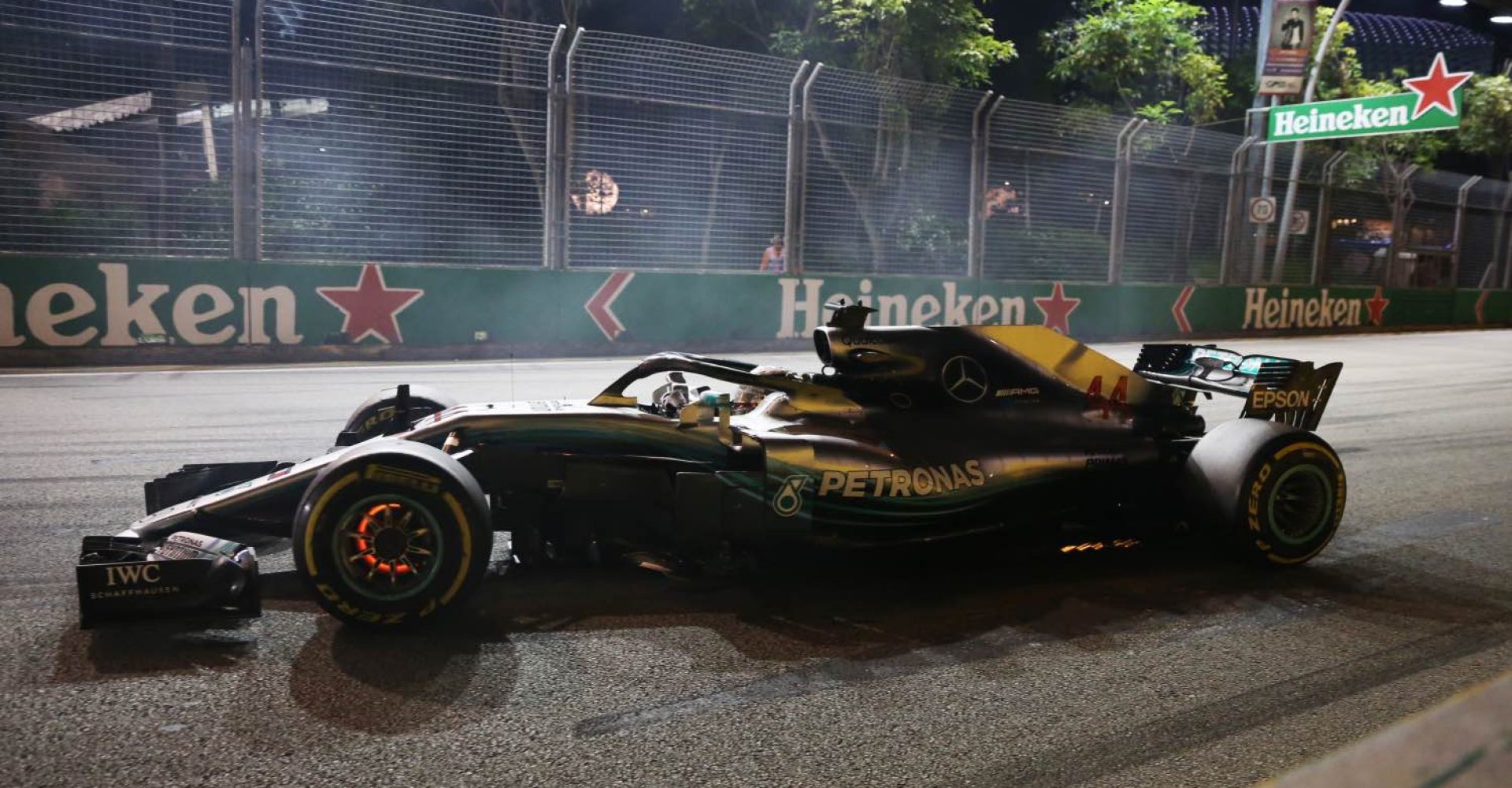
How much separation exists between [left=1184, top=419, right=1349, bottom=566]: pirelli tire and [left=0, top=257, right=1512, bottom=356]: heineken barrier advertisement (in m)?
10.9

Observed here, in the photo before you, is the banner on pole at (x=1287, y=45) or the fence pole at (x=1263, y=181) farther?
the fence pole at (x=1263, y=181)

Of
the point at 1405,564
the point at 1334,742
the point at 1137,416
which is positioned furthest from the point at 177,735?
the point at 1405,564

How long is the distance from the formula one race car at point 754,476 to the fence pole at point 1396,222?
87.9 ft

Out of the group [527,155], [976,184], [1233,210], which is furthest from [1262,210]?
[527,155]

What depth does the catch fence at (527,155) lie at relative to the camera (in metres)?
12.9

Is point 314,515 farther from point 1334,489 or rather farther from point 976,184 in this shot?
point 976,184

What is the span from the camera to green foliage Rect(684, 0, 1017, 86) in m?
22.4

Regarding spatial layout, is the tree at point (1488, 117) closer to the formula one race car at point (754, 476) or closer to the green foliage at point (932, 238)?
the green foliage at point (932, 238)

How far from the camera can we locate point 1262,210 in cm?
2386

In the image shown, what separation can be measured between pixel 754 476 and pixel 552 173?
12.1 meters

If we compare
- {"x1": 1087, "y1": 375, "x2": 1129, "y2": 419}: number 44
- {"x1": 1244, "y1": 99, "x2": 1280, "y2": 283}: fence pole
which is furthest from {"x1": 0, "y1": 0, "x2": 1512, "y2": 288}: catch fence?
{"x1": 1087, "y1": 375, "x2": 1129, "y2": 419}: number 44

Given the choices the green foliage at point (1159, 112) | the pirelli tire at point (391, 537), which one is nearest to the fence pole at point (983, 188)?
the green foliage at point (1159, 112)

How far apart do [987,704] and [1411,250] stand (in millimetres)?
31877

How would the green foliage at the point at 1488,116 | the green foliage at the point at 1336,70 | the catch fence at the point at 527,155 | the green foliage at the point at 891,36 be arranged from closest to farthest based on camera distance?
the catch fence at the point at 527,155
the green foliage at the point at 891,36
the green foliage at the point at 1336,70
the green foliage at the point at 1488,116
